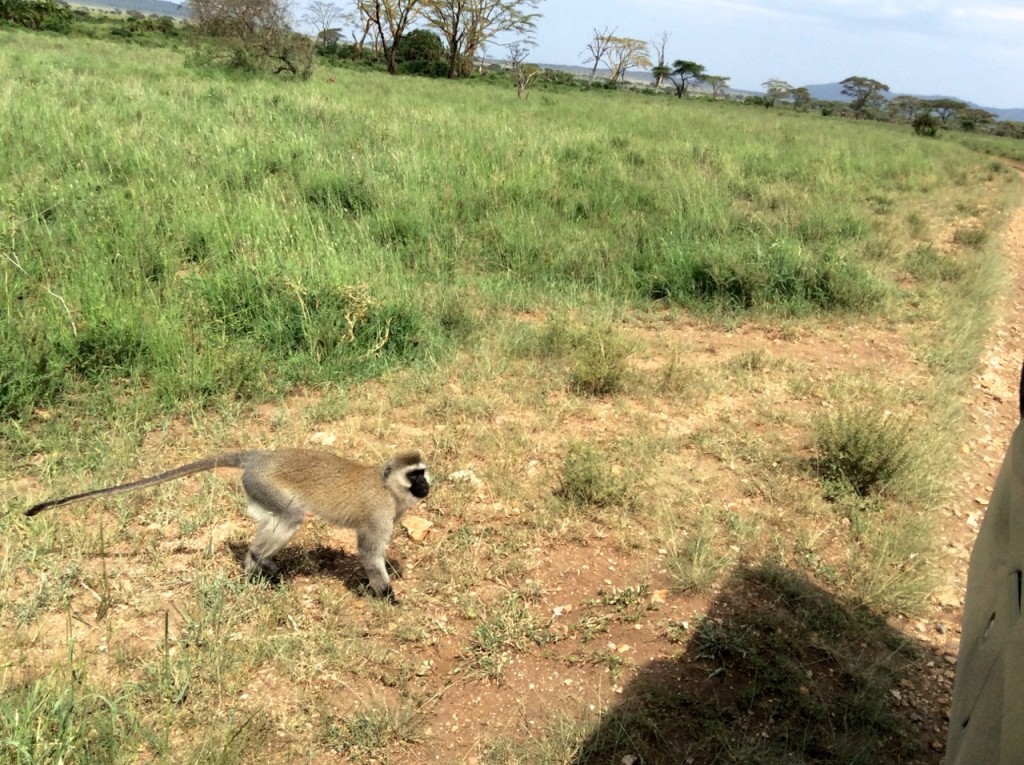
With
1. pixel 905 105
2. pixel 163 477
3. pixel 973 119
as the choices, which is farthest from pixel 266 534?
pixel 905 105

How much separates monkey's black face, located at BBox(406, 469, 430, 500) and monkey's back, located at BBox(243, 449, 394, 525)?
0.14m

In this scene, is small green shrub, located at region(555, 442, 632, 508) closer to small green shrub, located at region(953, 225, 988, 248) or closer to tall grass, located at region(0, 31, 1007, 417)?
tall grass, located at region(0, 31, 1007, 417)

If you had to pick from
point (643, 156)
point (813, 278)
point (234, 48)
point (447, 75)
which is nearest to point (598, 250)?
point (813, 278)

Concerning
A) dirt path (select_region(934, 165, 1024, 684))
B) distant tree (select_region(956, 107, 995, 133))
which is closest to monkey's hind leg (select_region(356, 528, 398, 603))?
dirt path (select_region(934, 165, 1024, 684))

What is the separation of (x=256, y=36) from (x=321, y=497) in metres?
21.9

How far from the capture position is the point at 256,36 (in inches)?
808

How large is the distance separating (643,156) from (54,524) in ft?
30.1

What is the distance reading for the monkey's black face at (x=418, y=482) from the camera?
9.31 ft

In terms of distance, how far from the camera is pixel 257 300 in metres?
4.88

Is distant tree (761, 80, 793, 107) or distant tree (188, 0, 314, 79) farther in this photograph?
distant tree (761, 80, 793, 107)

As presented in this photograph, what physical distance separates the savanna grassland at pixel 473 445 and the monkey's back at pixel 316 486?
382 mm

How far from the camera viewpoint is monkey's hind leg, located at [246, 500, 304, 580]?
9.27 feet

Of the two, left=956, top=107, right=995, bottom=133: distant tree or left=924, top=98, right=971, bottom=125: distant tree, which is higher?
left=924, top=98, right=971, bottom=125: distant tree

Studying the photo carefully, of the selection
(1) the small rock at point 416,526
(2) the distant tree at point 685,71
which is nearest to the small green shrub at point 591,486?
(1) the small rock at point 416,526
